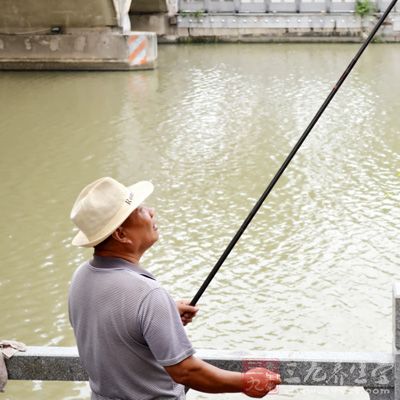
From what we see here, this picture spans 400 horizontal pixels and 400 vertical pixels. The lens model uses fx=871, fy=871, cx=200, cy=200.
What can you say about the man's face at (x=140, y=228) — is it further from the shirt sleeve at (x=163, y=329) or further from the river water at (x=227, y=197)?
the river water at (x=227, y=197)

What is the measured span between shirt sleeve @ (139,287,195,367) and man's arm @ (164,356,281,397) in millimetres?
33

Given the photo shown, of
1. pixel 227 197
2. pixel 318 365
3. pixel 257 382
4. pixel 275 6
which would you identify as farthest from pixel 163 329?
pixel 275 6

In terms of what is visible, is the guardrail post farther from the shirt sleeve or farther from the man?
the shirt sleeve

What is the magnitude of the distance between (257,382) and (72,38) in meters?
15.1

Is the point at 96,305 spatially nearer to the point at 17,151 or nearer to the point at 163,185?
the point at 163,185

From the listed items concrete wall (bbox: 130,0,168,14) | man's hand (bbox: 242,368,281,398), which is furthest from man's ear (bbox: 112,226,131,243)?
concrete wall (bbox: 130,0,168,14)

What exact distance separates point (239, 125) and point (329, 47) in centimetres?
997

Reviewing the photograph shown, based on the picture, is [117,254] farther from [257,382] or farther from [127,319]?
[257,382]

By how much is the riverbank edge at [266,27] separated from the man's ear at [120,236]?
65.0ft

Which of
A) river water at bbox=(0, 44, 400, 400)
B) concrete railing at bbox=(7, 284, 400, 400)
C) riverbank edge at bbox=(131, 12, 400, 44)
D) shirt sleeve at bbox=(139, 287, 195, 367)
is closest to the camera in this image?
shirt sleeve at bbox=(139, 287, 195, 367)

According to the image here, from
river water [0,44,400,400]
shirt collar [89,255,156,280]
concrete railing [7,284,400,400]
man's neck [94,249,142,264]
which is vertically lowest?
river water [0,44,400,400]

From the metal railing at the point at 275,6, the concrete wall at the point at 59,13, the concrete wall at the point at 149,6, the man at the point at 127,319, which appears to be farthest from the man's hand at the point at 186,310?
the concrete wall at the point at 149,6

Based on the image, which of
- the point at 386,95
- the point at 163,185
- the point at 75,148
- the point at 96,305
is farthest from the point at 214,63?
the point at 96,305

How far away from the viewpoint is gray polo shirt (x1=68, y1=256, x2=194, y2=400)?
225cm
